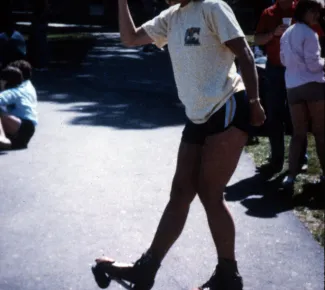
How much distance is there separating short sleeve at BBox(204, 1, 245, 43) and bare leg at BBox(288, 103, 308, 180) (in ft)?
8.94

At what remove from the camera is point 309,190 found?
22.1ft

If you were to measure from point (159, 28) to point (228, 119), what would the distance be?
717 millimetres

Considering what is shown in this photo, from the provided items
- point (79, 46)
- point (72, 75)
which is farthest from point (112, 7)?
point (72, 75)

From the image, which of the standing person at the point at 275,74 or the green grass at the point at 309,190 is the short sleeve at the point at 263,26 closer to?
the standing person at the point at 275,74

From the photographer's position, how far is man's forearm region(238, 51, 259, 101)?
3.87 meters

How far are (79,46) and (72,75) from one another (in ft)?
30.2

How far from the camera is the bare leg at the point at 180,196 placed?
13.5 feet

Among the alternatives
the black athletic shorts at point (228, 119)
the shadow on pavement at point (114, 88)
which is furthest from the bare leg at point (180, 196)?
the shadow on pavement at point (114, 88)

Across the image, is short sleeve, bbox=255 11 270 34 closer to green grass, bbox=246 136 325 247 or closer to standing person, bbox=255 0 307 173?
standing person, bbox=255 0 307 173

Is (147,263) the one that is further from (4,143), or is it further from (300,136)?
(4,143)

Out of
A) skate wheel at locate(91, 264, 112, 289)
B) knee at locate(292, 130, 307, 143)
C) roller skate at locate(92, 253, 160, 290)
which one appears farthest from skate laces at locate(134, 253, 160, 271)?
knee at locate(292, 130, 307, 143)

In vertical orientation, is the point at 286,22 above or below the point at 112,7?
above

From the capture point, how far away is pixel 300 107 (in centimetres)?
642

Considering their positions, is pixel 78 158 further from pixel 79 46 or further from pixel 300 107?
pixel 79 46
